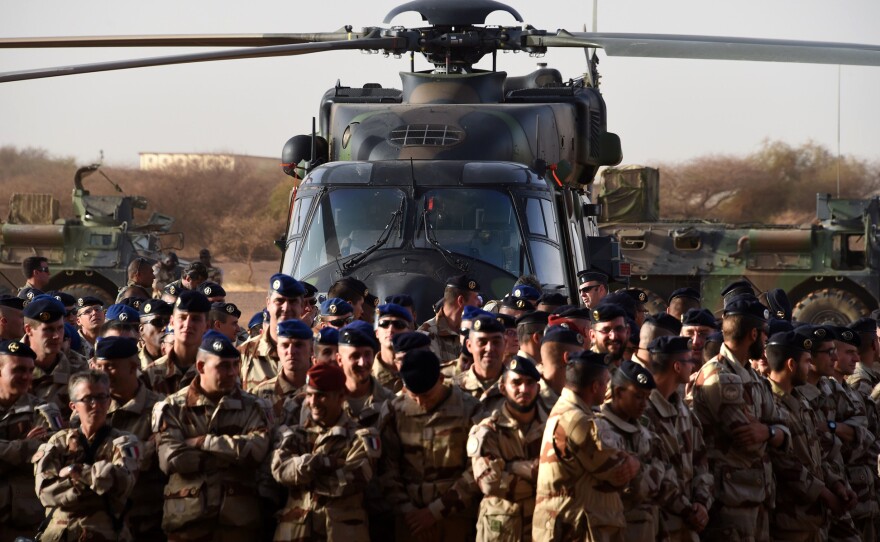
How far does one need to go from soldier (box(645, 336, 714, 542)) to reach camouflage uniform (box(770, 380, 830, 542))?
938 mm

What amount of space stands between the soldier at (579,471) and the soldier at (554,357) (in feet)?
1.78

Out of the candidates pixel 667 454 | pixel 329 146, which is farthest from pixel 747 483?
pixel 329 146

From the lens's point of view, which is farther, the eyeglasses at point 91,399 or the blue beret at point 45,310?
the blue beret at point 45,310

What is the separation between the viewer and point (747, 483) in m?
7.73

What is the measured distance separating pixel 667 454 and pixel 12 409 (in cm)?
311

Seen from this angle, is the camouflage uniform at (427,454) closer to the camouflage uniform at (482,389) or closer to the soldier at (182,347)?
the camouflage uniform at (482,389)

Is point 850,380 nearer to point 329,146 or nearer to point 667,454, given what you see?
point 667,454

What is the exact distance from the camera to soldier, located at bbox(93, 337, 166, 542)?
23.3 feet

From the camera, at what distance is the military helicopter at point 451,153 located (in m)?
10.7

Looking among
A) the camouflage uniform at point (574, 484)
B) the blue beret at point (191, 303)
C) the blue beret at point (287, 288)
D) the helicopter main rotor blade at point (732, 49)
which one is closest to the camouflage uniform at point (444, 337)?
the blue beret at point (287, 288)

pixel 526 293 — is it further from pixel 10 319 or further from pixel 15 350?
A: pixel 15 350

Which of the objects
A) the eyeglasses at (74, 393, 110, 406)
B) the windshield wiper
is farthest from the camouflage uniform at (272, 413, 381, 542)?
the windshield wiper

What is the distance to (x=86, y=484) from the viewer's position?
6.59 metres

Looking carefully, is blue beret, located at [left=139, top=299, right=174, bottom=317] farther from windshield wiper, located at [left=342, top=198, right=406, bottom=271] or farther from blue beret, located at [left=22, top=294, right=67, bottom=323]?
windshield wiper, located at [left=342, top=198, right=406, bottom=271]
